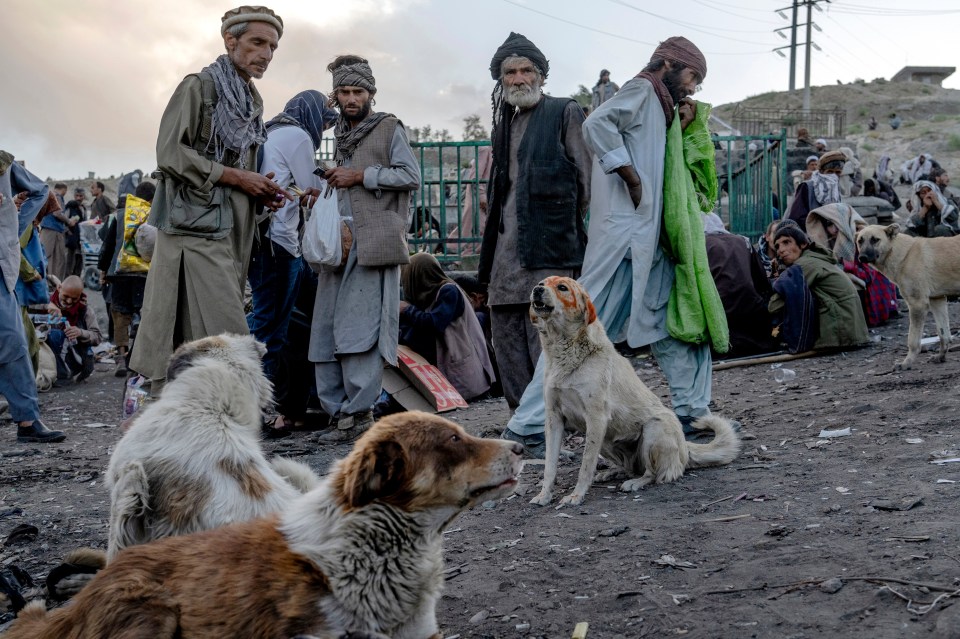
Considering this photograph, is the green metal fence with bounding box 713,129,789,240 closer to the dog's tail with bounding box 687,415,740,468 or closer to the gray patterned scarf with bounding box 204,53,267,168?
the dog's tail with bounding box 687,415,740,468

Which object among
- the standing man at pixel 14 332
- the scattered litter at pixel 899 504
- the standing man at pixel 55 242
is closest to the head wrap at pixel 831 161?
the scattered litter at pixel 899 504

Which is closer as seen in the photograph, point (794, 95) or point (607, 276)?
point (607, 276)

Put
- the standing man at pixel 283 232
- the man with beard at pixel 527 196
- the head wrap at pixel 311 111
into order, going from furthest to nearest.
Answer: the head wrap at pixel 311 111 < the standing man at pixel 283 232 < the man with beard at pixel 527 196

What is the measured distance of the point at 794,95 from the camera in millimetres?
60625

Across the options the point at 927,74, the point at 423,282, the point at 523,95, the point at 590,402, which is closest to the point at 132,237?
the point at 423,282

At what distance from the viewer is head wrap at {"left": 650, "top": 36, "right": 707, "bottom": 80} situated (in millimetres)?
6113

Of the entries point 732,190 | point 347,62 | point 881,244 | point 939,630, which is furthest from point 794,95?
point 939,630

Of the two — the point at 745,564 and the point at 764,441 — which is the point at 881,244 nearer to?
the point at 764,441

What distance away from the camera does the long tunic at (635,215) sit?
5.95 metres

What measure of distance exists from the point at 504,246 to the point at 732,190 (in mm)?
8375

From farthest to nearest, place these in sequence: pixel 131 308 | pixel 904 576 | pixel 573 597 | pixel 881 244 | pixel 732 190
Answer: pixel 732 190, pixel 131 308, pixel 881 244, pixel 573 597, pixel 904 576

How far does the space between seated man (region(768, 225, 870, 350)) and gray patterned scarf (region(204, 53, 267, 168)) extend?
264 inches

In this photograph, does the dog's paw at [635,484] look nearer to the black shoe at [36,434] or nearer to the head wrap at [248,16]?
the head wrap at [248,16]

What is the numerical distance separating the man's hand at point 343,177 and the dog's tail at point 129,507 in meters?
3.60
